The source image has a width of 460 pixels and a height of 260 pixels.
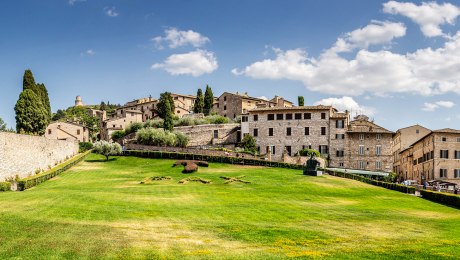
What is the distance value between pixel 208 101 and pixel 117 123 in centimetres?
2785

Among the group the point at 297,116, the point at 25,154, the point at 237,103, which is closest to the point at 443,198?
the point at 25,154

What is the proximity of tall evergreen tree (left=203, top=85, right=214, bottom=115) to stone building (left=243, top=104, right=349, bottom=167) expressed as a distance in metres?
39.1

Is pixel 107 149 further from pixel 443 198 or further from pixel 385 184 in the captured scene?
pixel 443 198

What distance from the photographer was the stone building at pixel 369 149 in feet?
276

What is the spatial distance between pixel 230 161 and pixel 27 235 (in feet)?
186

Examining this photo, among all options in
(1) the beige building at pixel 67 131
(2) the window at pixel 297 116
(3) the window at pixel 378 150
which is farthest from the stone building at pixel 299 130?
(1) the beige building at pixel 67 131

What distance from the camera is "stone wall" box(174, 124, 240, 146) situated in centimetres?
9638

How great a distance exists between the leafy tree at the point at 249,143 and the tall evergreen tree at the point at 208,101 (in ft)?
136

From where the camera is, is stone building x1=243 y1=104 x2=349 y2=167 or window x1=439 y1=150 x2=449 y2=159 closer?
window x1=439 y1=150 x2=449 y2=159

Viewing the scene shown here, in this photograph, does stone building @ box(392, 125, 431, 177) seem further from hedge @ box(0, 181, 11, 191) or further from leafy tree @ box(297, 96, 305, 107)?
hedge @ box(0, 181, 11, 191)

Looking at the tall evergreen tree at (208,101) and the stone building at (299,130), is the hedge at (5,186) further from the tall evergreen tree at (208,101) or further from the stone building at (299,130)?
the tall evergreen tree at (208,101)

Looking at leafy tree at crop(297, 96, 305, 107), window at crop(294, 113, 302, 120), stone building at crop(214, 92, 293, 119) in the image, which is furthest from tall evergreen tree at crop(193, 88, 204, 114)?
window at crop(294, 113, 302, 120)

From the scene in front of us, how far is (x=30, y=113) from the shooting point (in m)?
79.9

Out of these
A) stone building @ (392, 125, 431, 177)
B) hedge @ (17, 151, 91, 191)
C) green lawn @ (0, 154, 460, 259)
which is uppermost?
stone building @ (392, 125, 431, 177)
